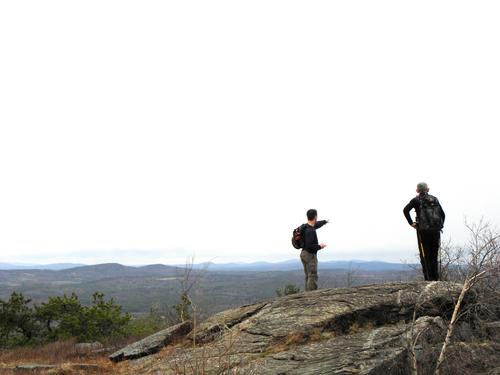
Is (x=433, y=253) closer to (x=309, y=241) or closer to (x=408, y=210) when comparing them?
(x=408, y=210)

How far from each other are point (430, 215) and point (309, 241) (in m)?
2.93

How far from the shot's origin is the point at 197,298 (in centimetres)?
466

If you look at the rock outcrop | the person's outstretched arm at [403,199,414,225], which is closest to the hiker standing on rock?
the rock outcrop

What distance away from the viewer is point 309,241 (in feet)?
35.4

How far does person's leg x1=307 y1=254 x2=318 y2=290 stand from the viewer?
433 inches

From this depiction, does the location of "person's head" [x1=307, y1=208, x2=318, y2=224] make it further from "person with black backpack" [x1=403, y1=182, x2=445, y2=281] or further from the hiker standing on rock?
"person with black backpack" [x1=403, y1=182, x2=445, y2=281]

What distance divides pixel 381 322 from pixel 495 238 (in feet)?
9.36

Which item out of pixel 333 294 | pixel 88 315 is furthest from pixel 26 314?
pixel 333 294

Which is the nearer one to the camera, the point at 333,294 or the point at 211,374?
the point at 211,374

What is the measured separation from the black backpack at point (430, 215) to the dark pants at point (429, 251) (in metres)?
0.17

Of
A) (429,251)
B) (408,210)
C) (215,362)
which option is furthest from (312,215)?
(215,362)

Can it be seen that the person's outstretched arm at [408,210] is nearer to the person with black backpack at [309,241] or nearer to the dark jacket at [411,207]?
the dark jacket at [411,207]

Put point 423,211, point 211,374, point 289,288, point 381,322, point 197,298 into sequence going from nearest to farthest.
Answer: point 197,298
point 211,374
point 381,322
point 423,211
point 289,288

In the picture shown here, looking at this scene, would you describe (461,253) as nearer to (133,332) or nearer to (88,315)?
(133,332)
